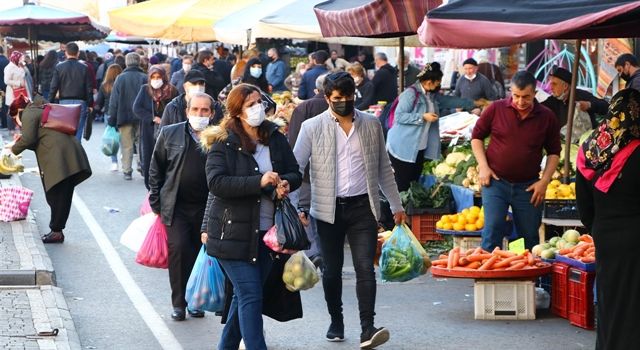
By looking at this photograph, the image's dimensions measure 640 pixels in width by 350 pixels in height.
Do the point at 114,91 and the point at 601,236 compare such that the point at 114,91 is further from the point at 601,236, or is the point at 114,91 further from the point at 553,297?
the point at 601,236

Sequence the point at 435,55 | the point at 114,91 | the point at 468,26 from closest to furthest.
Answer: the point at 468,26
the point at 114,91
the point at 435,55

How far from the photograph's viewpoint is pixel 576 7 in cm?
733

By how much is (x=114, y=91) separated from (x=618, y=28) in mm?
12227

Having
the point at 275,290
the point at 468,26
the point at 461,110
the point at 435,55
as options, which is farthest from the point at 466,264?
the point at 435,55

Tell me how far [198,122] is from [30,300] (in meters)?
2.12

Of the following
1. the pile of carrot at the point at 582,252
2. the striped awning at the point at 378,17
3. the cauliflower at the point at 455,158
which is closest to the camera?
the pile of carrot at the point at 582,252

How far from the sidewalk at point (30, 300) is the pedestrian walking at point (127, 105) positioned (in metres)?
5.72

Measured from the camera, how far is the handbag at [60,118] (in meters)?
14.2

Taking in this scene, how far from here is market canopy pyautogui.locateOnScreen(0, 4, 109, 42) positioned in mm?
29391

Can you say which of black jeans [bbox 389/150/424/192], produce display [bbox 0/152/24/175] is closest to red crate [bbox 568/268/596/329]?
black jeans [bbox 389/150/424/192]

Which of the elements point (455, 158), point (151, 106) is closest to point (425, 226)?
point (455, 158)

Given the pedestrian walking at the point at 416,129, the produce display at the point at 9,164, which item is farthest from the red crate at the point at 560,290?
the produce display at the point at 9,164

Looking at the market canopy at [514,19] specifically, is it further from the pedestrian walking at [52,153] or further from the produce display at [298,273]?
the pedestrian walking at [52,153]

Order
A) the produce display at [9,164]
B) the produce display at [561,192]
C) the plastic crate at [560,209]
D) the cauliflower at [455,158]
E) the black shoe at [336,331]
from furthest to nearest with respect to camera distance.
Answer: the produce display at [9,164], the cauliflower at [455,158], the produce display at [561,192], the plastic crate at [560,209], the black shoe at [336,331]
